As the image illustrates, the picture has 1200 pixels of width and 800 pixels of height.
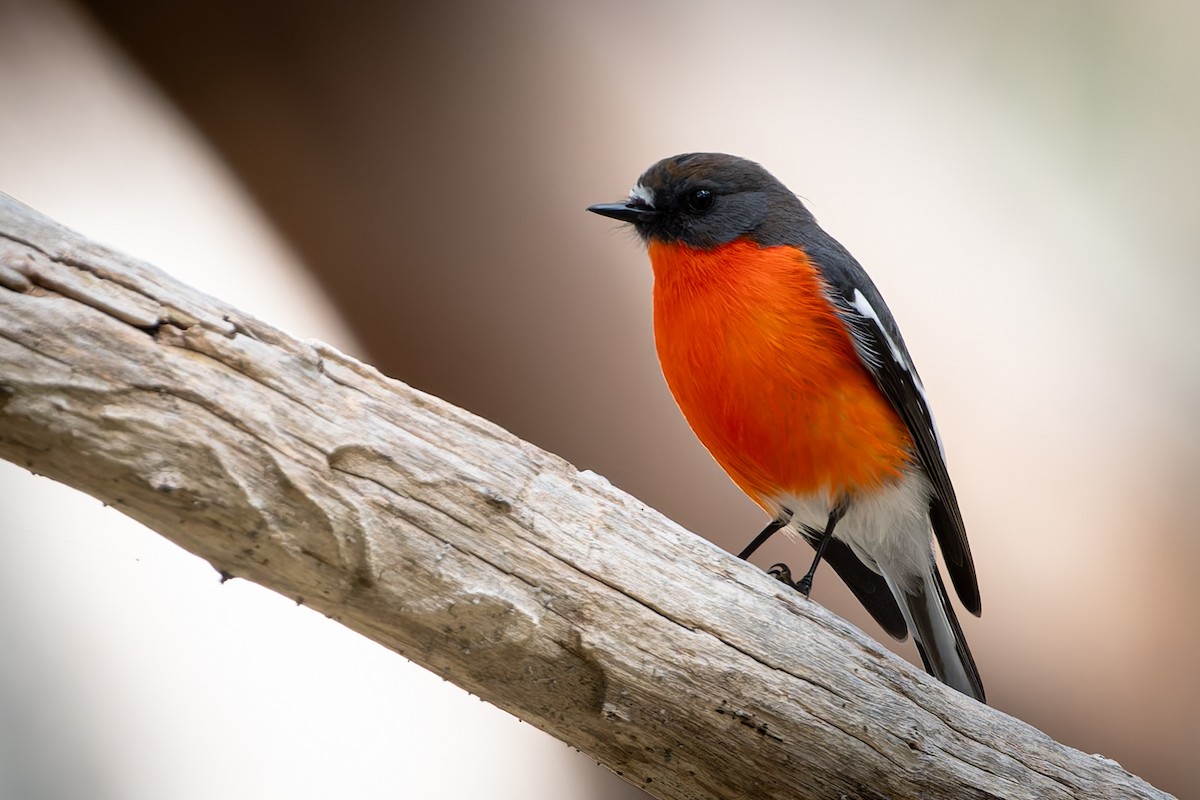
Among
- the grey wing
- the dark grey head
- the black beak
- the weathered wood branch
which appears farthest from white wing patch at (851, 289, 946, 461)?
the weathered wood branch

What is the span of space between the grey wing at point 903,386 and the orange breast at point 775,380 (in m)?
0.03

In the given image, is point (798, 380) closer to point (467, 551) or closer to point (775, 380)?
point (775, 380)

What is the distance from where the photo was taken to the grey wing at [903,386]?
8.32 ft

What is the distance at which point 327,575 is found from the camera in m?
1.54

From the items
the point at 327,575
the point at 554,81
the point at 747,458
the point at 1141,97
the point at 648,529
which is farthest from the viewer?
the point at 1141,97

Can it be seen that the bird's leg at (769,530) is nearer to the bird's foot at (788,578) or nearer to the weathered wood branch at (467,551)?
the bird's foot at (788,578)

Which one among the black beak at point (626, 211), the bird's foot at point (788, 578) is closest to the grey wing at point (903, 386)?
→ the bird's foot at point (788, 578)

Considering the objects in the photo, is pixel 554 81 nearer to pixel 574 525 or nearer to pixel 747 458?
pixel 747 458

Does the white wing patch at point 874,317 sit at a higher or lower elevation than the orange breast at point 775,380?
higher

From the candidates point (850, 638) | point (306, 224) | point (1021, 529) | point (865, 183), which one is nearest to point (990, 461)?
point (1021, 529)

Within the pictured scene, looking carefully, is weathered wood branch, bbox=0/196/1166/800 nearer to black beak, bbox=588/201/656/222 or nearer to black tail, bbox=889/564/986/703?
black tail, bbox=889/564/986/703

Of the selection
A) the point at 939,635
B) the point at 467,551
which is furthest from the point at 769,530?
the point at 467,551

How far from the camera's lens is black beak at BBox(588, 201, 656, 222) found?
103 inches

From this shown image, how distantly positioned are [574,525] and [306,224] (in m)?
1.51
